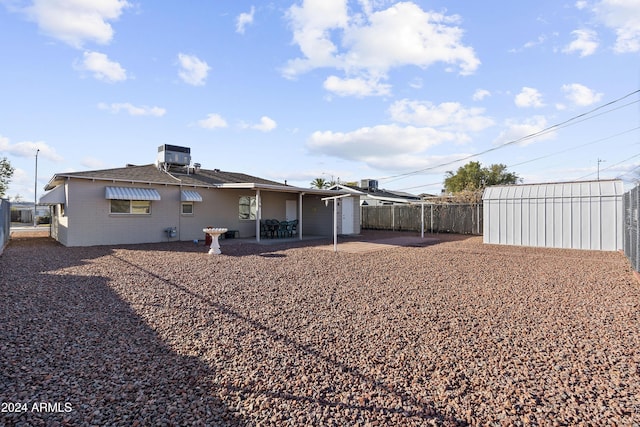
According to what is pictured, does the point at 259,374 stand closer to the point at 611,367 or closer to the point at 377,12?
the point at 611,367

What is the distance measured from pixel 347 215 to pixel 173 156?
9847 millimetres

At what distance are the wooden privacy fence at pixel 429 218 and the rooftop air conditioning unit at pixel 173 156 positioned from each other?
41.3 feet

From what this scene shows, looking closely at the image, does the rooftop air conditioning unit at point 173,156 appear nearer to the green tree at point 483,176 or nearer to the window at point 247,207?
the window at point 247,207

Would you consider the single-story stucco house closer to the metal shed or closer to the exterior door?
the exterior door

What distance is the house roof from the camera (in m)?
13.0

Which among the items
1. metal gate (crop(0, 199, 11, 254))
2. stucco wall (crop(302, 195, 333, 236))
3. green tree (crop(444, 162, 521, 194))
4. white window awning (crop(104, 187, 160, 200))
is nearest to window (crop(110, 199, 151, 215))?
white window awning (crop(104, 187, 160, 200))

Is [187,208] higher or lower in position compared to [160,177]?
lower

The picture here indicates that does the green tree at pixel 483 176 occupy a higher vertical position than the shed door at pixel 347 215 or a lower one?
higher

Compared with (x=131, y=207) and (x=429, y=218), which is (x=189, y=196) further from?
(x=429, y=218)

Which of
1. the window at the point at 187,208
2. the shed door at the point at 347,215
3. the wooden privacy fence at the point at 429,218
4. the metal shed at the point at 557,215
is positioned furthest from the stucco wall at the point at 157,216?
the metal shed at the point at 557,215

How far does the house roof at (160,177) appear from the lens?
513 inches

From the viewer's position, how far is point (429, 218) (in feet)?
71.6

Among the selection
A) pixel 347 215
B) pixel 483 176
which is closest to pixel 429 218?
pixel 347 215

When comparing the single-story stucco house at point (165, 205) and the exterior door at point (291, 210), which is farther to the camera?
the exterior door at point (291, 210)
